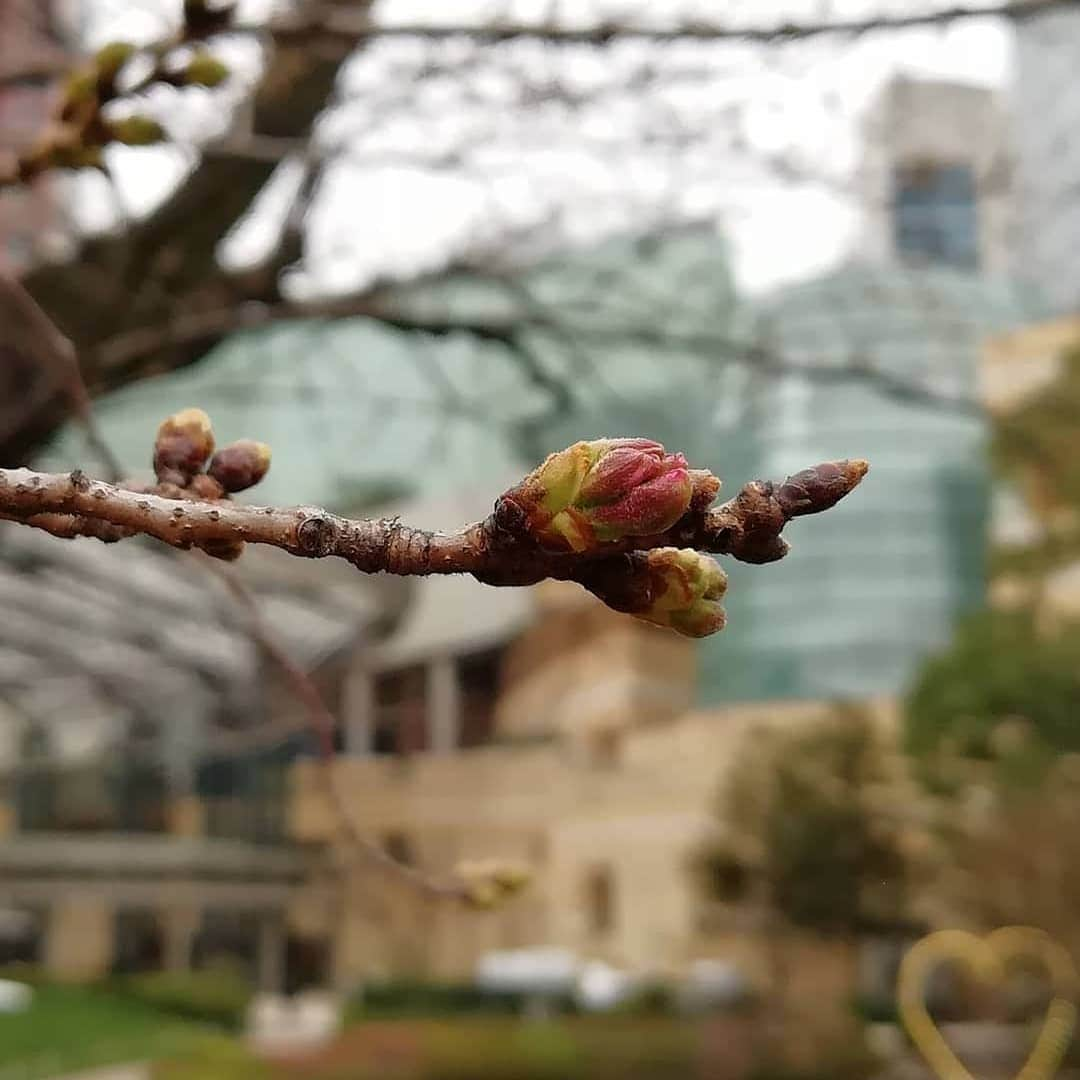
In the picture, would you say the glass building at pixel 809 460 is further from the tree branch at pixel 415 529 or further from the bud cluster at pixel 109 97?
the tree branch at pixel 415 529

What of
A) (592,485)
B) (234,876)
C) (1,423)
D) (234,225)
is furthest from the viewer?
(234,876)

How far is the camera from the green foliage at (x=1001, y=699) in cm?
1091

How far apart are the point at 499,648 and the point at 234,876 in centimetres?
443

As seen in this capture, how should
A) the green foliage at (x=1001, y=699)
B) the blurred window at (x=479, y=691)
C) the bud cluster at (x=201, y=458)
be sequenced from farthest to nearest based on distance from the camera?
the blurred window at (x=479, y=691) → the green foliage at (x=1001, y=699) → the bud cluster at (x=201, y=458)

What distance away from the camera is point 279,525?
0.41 m

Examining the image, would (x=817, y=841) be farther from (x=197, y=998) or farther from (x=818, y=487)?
(x=818, y=487)

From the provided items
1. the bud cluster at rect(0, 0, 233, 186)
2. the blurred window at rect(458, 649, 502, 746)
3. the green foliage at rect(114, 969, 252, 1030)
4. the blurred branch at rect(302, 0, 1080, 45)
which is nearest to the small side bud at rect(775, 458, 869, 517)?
the bud cluster at rect(0, 0, 233, 186)

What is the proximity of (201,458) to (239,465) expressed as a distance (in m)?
0.02

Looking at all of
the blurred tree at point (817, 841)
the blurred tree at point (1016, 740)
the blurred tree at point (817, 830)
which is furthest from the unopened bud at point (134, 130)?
the blurred tree at point (817, 830)

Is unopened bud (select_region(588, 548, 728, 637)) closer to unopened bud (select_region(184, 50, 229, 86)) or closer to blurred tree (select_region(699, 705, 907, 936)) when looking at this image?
unopened bud (select_region(184, 50, 229, 86))

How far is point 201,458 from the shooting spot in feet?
1.95

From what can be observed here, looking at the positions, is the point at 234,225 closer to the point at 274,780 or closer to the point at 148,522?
the point at 148,522

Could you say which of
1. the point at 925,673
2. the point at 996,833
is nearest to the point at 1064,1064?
the point at 996,833

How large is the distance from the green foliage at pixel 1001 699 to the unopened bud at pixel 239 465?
10.9 m
